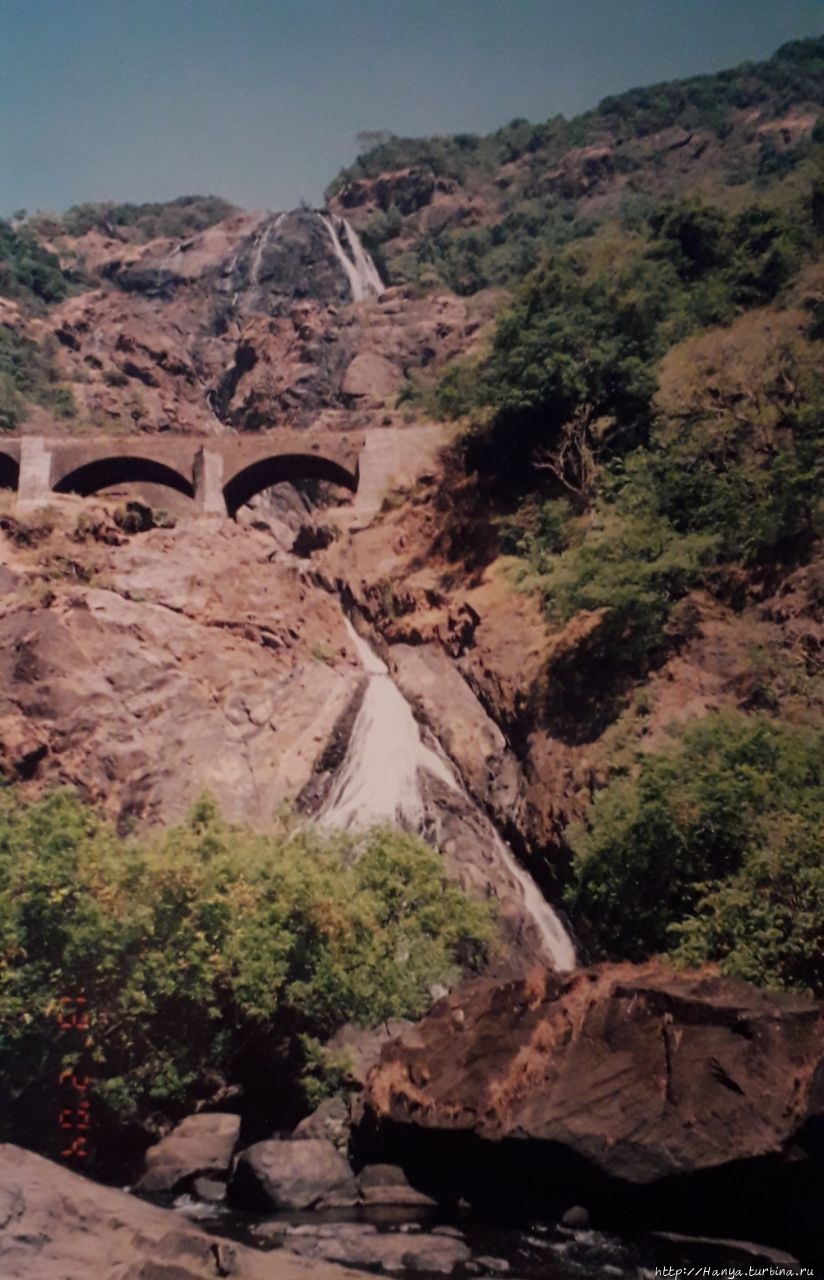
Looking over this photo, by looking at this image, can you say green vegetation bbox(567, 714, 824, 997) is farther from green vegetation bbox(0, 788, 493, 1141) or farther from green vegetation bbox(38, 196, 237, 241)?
green vegetation bbox(38, 196, 237, 241)

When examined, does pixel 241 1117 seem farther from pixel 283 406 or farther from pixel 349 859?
pixel 283 406

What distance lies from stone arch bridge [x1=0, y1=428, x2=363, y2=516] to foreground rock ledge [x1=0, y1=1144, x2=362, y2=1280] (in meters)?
30.4

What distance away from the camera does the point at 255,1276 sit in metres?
8.60

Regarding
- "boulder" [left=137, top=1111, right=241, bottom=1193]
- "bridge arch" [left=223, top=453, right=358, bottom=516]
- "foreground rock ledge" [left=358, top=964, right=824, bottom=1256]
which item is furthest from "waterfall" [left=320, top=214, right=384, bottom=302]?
"foreground rock ledge" [left=358, top=964, right=824, bottom=1256]

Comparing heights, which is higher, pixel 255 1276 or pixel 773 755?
pixel 773 755

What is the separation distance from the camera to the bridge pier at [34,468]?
3756 cm

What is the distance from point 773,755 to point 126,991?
1153 cm

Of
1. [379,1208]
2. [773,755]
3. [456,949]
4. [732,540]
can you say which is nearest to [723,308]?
[732,540]

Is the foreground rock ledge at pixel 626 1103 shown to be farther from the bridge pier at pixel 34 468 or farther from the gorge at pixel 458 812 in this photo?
the bridge pier at pixel 34 468

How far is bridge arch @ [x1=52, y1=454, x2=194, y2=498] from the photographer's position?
126ft

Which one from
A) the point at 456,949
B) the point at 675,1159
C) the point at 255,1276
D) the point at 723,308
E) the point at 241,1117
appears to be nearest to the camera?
the point at 255,1276

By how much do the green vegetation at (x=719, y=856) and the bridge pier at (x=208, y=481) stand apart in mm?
23996

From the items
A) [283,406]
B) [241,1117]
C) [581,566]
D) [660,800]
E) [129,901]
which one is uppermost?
[283,406]

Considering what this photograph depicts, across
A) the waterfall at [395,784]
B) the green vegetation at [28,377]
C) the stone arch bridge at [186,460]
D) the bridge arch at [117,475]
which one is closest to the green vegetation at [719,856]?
the waterfall at [395,784]
